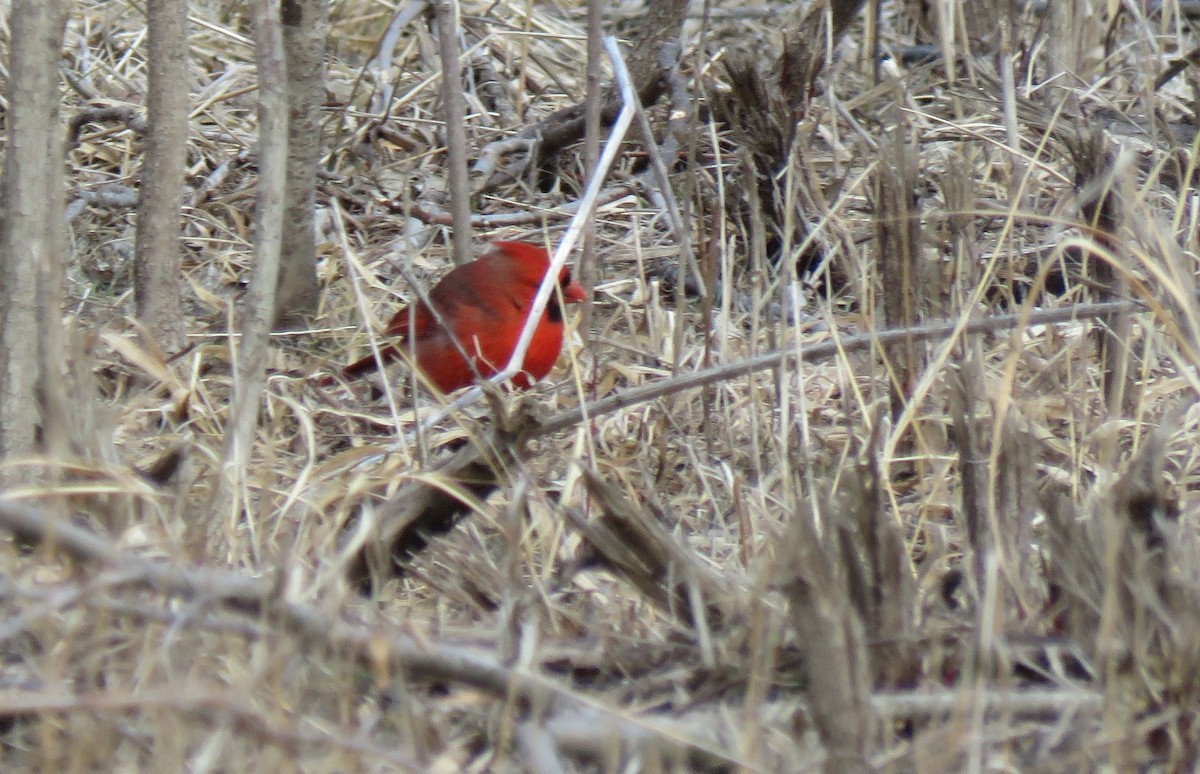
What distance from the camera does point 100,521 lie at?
2.00 m

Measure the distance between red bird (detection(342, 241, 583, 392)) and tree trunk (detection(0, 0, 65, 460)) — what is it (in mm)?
1113

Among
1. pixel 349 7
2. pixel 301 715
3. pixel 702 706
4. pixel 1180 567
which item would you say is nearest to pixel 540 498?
pixel 702 706

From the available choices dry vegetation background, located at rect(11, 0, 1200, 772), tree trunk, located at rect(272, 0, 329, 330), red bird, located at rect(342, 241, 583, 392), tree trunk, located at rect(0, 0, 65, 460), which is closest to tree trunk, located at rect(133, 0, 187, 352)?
dry vegetation background, located at rect(11, 0, 1200, 772)

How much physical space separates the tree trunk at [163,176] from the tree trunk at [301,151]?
0.27m

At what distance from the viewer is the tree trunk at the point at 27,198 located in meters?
2.25

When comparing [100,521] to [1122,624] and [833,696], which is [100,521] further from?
[1122,624]

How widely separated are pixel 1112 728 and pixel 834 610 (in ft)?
0.96

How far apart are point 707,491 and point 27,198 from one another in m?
1.16

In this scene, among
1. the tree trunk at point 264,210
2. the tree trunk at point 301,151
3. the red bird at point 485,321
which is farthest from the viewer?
the red bird at point 485,321

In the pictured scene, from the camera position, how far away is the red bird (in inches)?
133

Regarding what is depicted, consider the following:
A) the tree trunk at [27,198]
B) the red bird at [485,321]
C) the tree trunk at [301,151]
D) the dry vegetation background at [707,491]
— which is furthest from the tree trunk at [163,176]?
the tree trunk at [27,198]

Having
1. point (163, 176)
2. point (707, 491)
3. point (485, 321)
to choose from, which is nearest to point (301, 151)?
point (163, 176)

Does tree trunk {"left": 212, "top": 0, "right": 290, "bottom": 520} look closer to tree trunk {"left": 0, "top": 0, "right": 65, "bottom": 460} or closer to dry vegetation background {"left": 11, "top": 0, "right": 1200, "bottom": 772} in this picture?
dry vegetation background {"left": 11, "top": 0, "right": 1200, "bottom": 772}

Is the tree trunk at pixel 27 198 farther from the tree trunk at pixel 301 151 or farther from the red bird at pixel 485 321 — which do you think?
the red bird at pixel 485 321
